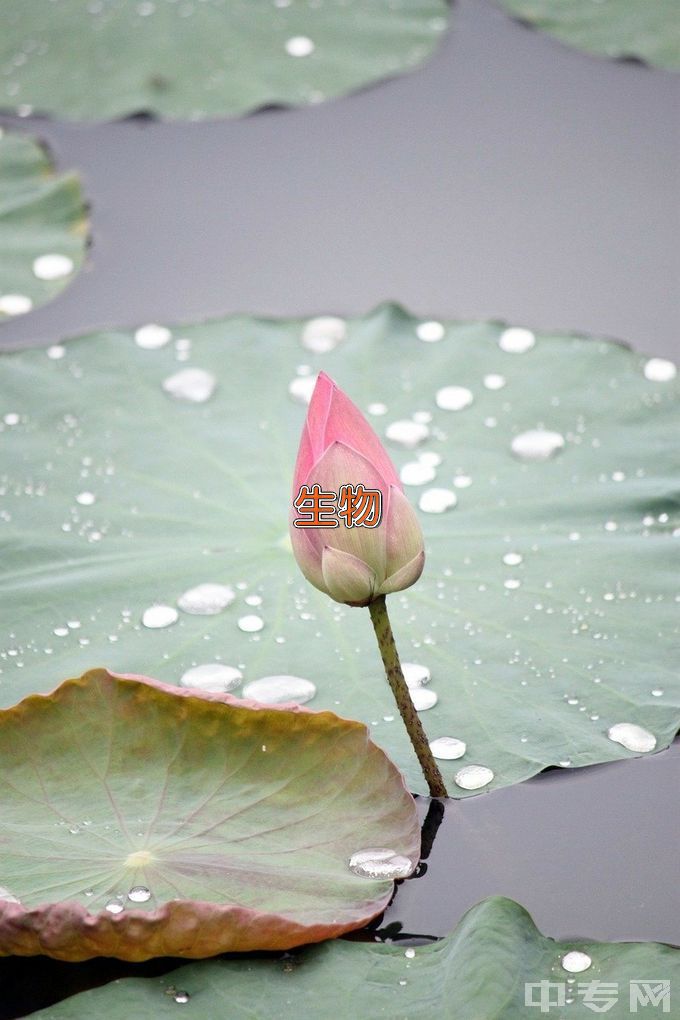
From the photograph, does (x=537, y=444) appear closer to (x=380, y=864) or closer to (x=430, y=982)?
(x=380, y=864)

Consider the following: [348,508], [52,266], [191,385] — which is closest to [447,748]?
[348,508]

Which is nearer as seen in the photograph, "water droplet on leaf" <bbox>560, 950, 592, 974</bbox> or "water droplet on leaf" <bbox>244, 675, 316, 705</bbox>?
"water droplet on leaf" <bbox>560, 950, 592, 974</bbox>

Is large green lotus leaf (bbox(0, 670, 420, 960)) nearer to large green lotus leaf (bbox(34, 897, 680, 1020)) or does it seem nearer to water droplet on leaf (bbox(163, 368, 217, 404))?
large green lotus leaf (bbox(34, 897, 680, 1020))

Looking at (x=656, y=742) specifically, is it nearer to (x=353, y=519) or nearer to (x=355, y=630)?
(x=355, y=630)

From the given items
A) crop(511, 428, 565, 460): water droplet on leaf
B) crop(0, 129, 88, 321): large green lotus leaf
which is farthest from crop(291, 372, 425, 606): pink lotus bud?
crop(0, 129, 88, 321): large green lotus leaf

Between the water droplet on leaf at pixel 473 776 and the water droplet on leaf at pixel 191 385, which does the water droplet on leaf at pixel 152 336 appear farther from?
the water droplet on leaf at pixel 473 776

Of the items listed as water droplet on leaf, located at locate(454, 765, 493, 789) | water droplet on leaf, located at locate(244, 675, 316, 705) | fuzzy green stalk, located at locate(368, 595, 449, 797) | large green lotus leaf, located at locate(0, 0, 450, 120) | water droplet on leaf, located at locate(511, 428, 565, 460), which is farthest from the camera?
large green lotus leaf, located at locate(0, 0, 450, 120)

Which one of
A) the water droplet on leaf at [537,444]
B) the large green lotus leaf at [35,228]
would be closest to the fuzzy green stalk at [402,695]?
the water droplet on leaf at [537,444]
